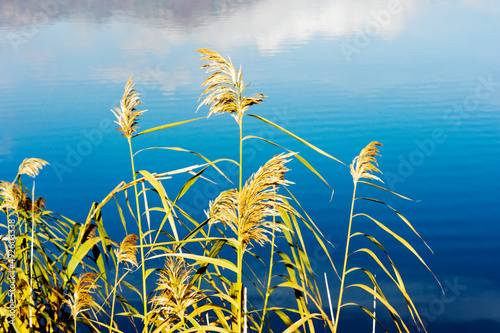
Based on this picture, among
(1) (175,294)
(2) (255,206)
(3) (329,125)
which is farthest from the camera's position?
(3) (329,125)

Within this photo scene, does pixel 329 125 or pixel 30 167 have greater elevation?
pixel 329 125

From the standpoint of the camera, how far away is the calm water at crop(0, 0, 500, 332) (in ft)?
21.4

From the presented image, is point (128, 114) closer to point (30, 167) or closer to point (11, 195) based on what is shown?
point (30, 167)

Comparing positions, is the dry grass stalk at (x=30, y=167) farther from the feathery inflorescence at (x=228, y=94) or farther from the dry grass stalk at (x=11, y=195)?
the feathery inflorescence at (x=228, y=94)

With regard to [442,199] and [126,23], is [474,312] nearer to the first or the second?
[442,199]

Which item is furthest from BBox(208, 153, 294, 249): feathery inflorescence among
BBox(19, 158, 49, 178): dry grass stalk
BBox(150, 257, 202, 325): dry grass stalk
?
BBox(19, 158, 49, 178): dry grass stalk

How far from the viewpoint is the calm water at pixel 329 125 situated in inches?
257

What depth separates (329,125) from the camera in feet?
36.3

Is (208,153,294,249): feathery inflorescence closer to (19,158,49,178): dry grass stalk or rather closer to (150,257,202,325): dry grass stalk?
(150,257,202,325): dry grass stalk

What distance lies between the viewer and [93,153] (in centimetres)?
997

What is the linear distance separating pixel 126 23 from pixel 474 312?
3480 centimetres

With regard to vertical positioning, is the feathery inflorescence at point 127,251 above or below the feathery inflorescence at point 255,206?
below

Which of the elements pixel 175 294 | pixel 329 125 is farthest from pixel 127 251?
pixel 329 125

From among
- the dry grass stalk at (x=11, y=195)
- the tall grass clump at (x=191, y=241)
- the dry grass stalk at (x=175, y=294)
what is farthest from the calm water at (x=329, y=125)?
the dry grass stalk at (x=11, y=195)
